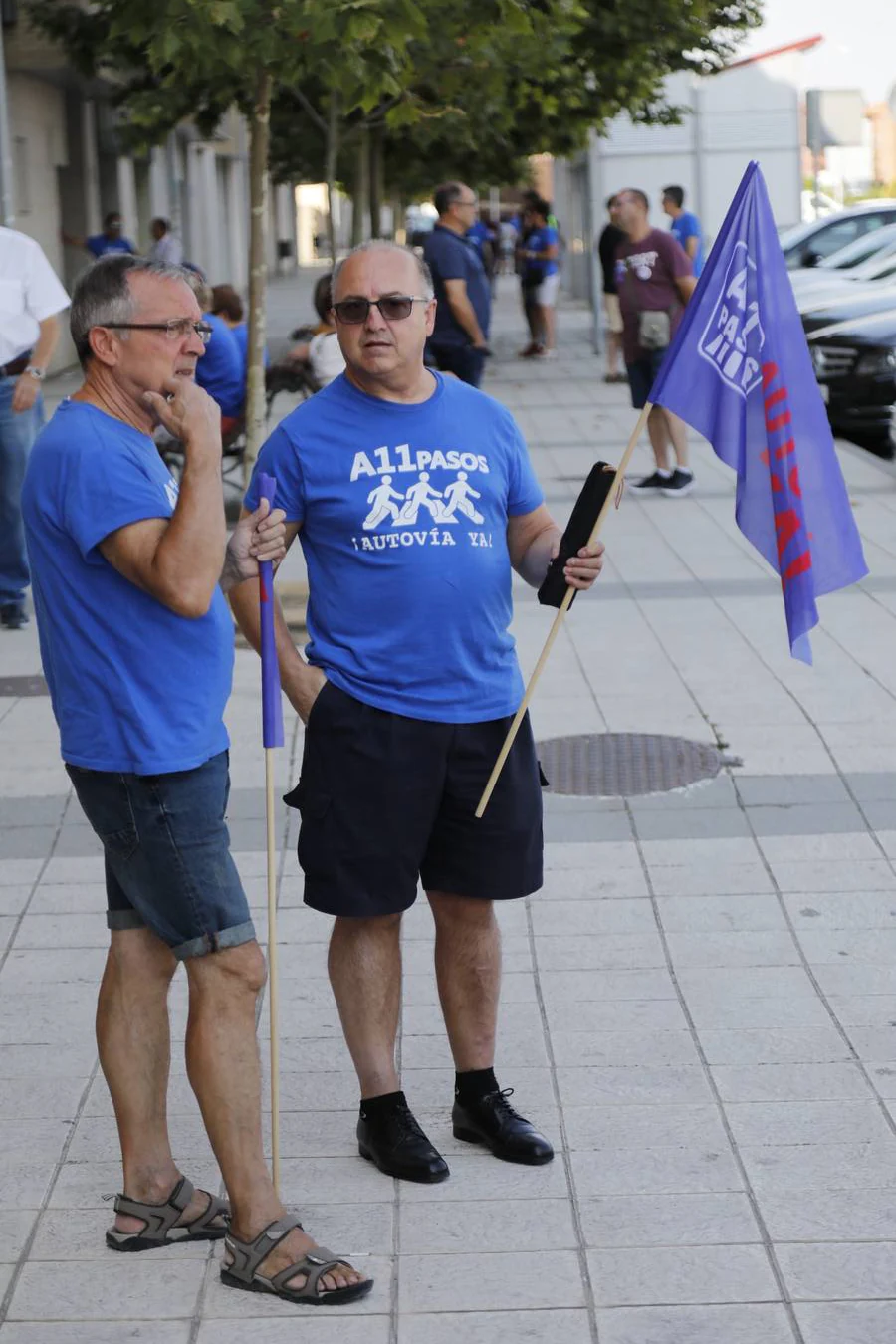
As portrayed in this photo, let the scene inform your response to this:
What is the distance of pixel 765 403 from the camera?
4227 millimetres

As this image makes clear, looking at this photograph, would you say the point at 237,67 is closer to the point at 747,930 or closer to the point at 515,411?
the point at 747,930

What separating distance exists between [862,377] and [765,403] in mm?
13000

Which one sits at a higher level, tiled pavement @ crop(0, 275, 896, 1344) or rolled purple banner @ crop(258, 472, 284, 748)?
rolled purple banner @ crop(258, 472, 284, 748)

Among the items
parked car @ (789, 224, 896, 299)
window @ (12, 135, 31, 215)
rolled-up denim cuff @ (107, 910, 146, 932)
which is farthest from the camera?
window @ (12, 135, 31, 215)

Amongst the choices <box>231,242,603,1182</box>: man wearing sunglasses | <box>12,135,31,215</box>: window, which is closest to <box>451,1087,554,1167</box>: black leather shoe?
<box>231,242,603,1182</box>: man wearing sunglasses

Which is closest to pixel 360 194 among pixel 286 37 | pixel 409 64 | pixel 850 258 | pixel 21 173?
pixel 21 173

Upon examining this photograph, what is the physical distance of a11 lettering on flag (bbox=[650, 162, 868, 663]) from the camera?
4180 mm

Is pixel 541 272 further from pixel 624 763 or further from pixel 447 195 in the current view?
pixel 624 763

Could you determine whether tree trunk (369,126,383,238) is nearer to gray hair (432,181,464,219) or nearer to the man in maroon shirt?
gray hair (432,181,464,219)

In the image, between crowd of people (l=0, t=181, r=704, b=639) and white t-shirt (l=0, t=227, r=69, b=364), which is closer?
white t-shirt (l=0, t=227, r=69, b=364)

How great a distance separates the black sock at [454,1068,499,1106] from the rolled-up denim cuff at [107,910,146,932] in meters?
0.89

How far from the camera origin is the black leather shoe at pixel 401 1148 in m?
4.00

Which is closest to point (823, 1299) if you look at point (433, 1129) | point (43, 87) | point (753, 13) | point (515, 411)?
point (433, 1129)

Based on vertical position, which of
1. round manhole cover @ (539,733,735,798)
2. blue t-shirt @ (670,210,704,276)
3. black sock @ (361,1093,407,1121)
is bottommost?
round manhole cover @ (539,733,735,798)
